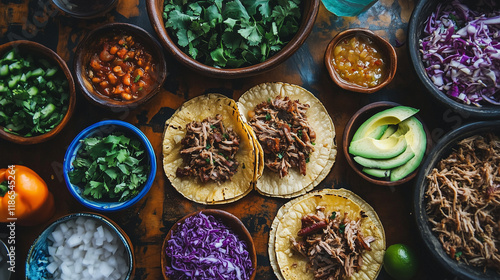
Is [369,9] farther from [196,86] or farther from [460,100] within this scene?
[196,86]

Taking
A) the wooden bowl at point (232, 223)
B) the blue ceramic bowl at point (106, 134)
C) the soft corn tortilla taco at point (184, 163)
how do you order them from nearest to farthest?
the blue ceramic bowl at point (106, 134) < the wooden bowl at point (232, 223) < the soft corn tortilla taco at point (184, 163)

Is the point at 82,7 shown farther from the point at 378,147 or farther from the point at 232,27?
the point at 378,147

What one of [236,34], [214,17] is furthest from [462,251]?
[214,17]

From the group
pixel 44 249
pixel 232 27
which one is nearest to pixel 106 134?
pixel 44 249

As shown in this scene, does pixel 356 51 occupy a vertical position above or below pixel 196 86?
above

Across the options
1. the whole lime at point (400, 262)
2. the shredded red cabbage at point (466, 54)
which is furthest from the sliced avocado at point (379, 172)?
the shredded red cabbage at point (466, 54)

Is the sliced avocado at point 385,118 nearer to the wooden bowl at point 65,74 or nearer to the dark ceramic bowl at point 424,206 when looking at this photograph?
the dark ceramic bowl at point 424,206
